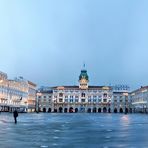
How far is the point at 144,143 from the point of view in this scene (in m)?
30.7

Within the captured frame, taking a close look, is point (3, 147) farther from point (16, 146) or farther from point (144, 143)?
point (144, 143)

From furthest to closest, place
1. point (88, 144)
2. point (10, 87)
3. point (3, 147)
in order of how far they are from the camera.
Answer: point (10, 87)
point (88, 144)
point (3, 147)

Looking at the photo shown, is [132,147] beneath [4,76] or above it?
beneath

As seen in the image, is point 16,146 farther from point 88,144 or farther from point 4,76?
point 4,76

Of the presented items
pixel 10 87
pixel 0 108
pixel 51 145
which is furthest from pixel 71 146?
pixel 10 87

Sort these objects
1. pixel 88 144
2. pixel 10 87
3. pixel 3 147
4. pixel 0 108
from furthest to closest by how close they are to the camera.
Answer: pixel 10 87 → pixel 0 108 → pixel 88 144 → pixel 3 147

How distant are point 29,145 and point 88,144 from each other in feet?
13.3

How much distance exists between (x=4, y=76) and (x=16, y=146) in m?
161

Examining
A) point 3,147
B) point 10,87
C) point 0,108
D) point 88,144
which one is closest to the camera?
point 3,147

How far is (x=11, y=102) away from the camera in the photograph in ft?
650

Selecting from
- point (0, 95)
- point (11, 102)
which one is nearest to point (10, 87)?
point (11, 102)

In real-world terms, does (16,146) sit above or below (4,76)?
below

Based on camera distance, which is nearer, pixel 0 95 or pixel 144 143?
pixel 144 143

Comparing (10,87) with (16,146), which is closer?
(16,146)
